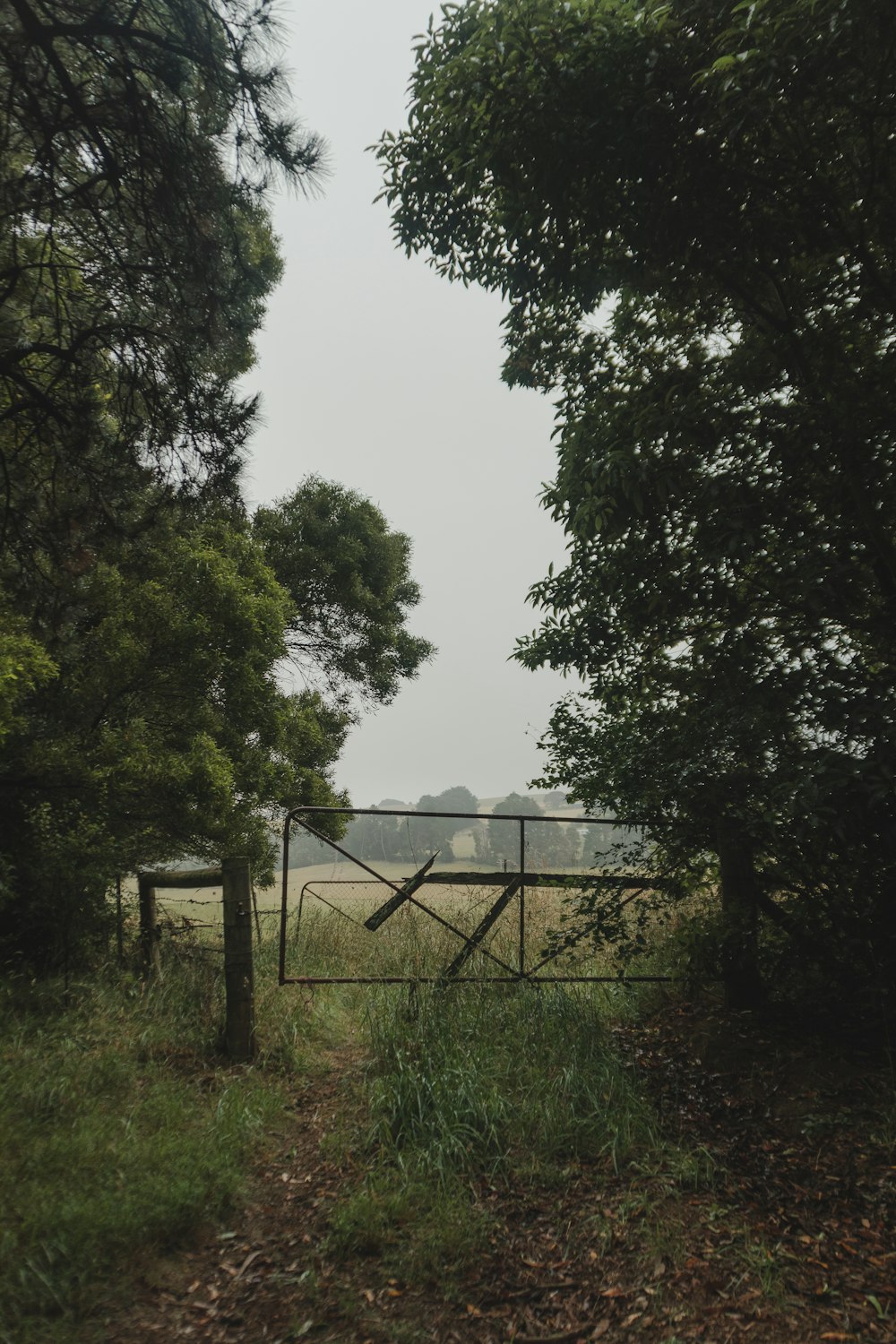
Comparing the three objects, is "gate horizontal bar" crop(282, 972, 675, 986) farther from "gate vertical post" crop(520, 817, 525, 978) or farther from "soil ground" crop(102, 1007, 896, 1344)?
"soil ground" crop(102, 1007, 896, 1344)

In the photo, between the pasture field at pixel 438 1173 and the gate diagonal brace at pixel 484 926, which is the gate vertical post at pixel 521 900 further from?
the pasture field at pixel 438 1173

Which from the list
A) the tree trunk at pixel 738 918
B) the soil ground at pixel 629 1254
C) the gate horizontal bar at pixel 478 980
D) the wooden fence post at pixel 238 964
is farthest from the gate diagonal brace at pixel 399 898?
the tree trunk at pixel 738 918

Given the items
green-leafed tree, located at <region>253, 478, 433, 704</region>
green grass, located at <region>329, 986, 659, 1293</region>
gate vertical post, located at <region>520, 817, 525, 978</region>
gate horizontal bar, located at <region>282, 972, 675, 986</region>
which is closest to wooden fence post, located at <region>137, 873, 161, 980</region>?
gate horizontal bar, located at <region>282, 972, 675, 986</region>

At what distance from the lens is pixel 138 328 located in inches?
181

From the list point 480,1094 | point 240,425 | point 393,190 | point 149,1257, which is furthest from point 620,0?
point 149,1257

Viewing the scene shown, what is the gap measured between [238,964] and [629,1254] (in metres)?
2.80

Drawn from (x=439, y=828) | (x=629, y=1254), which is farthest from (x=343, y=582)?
(x=629, y=1254)

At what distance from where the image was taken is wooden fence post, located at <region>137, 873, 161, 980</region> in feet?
20.3

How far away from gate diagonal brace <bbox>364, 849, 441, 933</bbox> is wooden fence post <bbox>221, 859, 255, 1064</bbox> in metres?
1.13

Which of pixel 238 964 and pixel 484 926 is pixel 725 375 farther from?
pixel 238 964

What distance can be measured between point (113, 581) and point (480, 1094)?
216 inches

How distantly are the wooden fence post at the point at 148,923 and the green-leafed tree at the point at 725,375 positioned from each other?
395cm

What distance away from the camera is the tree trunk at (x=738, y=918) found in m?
4.68

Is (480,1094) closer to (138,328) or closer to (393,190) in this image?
(138,328)
